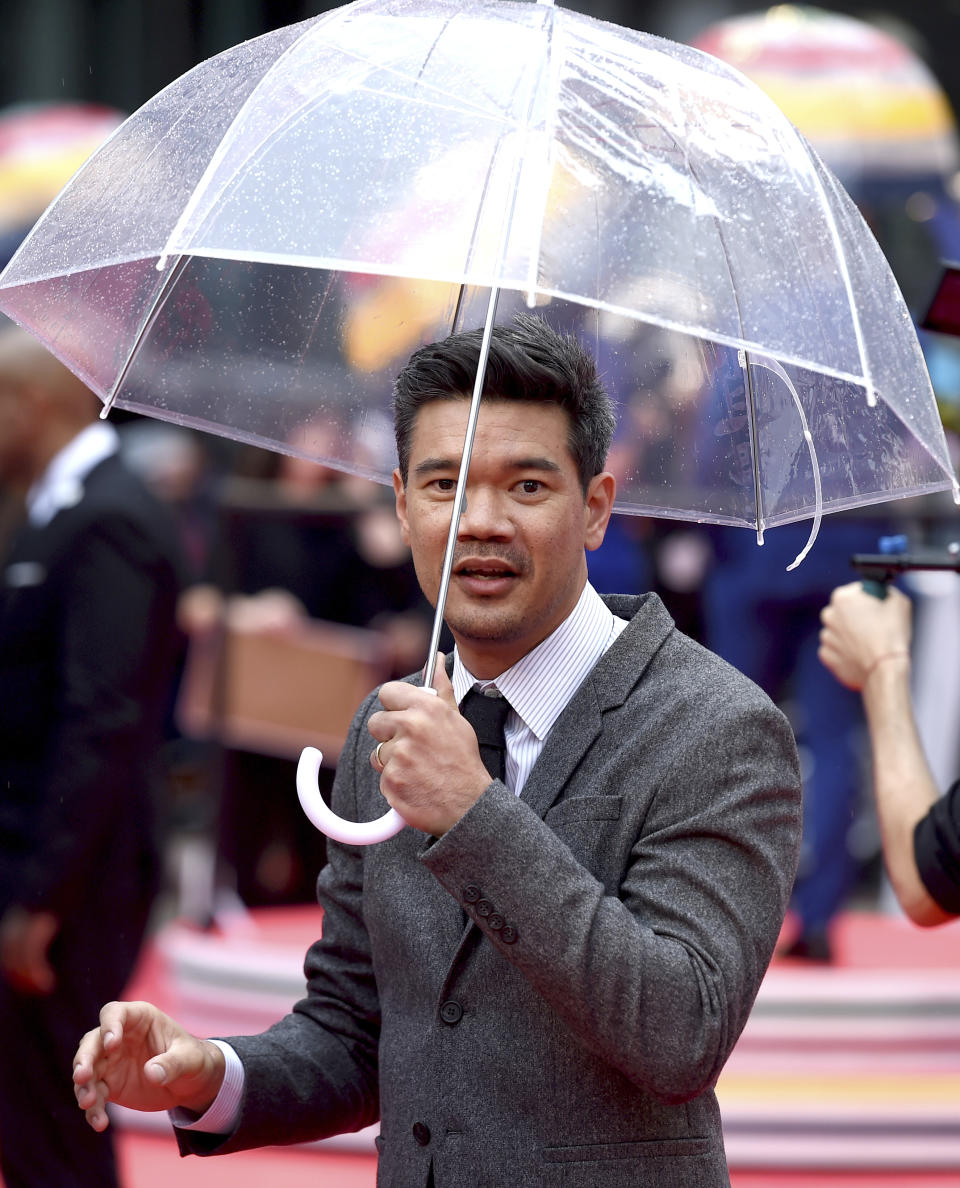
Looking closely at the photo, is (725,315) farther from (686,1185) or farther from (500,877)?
(686,1185)

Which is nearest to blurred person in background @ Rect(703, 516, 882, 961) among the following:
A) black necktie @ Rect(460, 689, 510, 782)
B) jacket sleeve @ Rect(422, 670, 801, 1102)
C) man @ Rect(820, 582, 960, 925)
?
man @ Rect(820, 582, 960, 925)

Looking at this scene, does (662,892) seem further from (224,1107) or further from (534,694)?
(224,1107)

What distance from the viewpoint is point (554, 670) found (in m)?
2.25

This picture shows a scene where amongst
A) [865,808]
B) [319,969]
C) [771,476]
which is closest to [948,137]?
[865,808]

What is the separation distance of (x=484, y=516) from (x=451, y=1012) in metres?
0.59

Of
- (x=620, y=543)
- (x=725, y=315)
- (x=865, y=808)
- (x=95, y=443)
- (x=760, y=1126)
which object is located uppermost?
(x=725, y=315)

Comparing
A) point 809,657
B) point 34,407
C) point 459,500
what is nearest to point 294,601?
point 809,657

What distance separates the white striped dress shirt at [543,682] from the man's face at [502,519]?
0.04 m

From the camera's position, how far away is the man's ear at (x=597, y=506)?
2285mm

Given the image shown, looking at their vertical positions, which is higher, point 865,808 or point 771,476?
point 771,476

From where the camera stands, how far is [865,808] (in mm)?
8516

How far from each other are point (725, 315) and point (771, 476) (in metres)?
0.42

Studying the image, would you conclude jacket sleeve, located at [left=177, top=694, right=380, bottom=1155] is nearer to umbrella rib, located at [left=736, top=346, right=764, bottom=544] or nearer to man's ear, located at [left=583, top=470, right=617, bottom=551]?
man's ear, located at [left=583, top=470, right=617, bottom=551]

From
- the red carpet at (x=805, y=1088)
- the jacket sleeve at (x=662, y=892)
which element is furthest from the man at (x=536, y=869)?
the red carpet at (x=805, y=1088)
